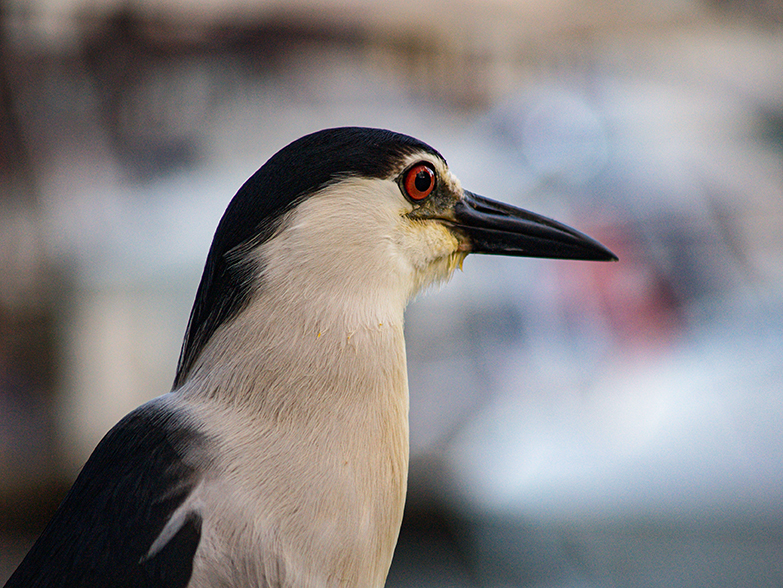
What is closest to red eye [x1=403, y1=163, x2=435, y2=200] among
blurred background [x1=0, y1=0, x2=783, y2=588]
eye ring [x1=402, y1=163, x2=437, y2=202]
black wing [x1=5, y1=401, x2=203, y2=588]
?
eye ring [x1=402, y1=163, x2=437, y2=202]

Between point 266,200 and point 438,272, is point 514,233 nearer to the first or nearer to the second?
point 438,272

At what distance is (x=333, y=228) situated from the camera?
731 millimetres

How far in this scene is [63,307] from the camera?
246 centimetres

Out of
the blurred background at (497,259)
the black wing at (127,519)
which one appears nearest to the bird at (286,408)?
the black wing at (127,519)

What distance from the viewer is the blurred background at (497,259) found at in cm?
204

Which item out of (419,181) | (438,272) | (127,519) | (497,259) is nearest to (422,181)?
(419,181)

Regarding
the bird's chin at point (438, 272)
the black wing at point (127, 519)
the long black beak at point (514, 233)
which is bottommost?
the black wing at point (127, 519)

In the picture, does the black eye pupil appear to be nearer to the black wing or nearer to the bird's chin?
the bird's chin

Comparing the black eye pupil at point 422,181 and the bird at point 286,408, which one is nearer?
the bird at point 286,408

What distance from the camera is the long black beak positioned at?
0.82 meters

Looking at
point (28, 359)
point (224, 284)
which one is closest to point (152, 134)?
point (28, 359)

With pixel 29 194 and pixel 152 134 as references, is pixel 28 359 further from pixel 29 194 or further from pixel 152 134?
pixel 152 134

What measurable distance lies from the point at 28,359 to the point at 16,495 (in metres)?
0.46

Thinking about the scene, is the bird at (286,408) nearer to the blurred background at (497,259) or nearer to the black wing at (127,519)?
the black wing at (127,519)
